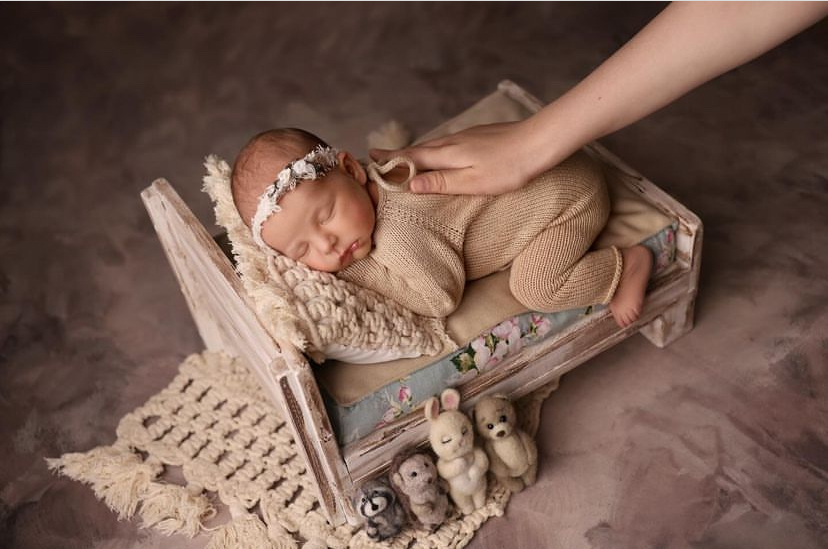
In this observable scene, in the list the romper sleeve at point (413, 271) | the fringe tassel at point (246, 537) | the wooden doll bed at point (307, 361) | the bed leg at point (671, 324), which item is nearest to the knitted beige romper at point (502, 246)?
the romper sleeve at point (413, 271)

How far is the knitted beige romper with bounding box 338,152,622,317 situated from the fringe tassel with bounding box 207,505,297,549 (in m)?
0.48

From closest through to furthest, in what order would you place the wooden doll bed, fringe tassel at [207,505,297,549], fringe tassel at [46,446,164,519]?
1. the wooden doll bed
2. fringe tassel at [207,505,297,549]
3. fringe tassel at [46,446,164,519]

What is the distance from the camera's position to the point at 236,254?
5.00ft

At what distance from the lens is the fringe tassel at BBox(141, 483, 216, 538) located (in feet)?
5.64

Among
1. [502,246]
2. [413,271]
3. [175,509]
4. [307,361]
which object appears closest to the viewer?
[307,361]

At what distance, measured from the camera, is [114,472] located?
1804 millimetres

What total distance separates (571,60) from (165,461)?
1526 millimetres

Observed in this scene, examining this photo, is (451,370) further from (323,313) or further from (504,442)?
(323,313)

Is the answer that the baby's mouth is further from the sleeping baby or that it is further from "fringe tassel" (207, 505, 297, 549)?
"fringe tassel" (207, 505, 297, 549)

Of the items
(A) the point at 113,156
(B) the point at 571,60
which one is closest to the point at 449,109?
(B) the point at 571,60

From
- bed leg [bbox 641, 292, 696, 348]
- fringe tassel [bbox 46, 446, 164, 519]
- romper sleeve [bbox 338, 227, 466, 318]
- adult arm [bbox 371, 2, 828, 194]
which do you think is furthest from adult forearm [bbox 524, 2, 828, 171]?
fringe tassel [bbox 46, 446, 164, 519]

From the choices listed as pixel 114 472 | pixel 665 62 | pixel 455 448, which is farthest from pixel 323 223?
pixel 114 472

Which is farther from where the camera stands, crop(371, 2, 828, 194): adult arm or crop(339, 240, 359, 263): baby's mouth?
crop(339, 240, 359, 263): baby's mouth

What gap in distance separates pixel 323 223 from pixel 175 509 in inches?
25.5
